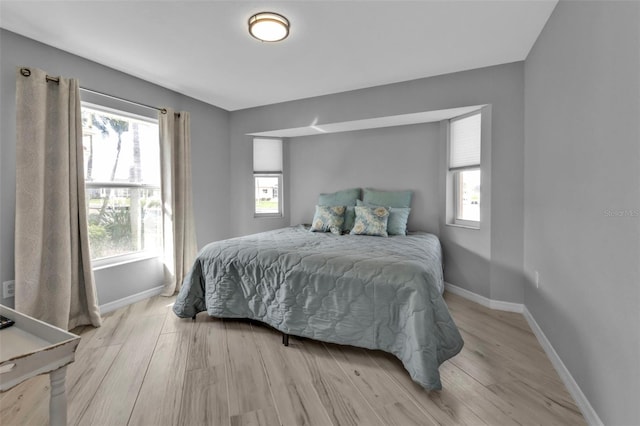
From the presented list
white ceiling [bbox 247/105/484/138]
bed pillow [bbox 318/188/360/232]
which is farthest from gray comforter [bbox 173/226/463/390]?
white ceiling [bbox 247/105/484/138]

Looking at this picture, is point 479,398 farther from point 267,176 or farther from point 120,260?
point 267,176

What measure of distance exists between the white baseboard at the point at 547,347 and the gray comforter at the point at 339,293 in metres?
0.60

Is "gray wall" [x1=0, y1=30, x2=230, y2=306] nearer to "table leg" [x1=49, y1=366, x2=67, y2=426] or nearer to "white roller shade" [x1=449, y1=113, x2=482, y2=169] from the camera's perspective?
"table leg" [x1=49, y1=366, x2=67, y2=426]

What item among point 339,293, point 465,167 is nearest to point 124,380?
point 339,293

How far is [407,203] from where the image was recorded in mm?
3613

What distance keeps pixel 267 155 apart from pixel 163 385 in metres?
3.29

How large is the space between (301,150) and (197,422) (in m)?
3.53

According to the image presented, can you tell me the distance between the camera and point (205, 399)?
5.43ft

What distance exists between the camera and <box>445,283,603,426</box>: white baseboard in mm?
1469

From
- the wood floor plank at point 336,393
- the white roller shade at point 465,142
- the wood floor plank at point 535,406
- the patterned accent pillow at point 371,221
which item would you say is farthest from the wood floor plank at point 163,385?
the white roller shade at point 465,142

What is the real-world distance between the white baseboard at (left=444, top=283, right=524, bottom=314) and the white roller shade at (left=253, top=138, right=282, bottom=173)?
288 cm

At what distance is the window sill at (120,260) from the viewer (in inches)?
115

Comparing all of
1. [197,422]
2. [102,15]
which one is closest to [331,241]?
[197,422]

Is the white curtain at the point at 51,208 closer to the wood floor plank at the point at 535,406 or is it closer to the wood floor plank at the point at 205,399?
the wood floor plank at the point at 205,399
